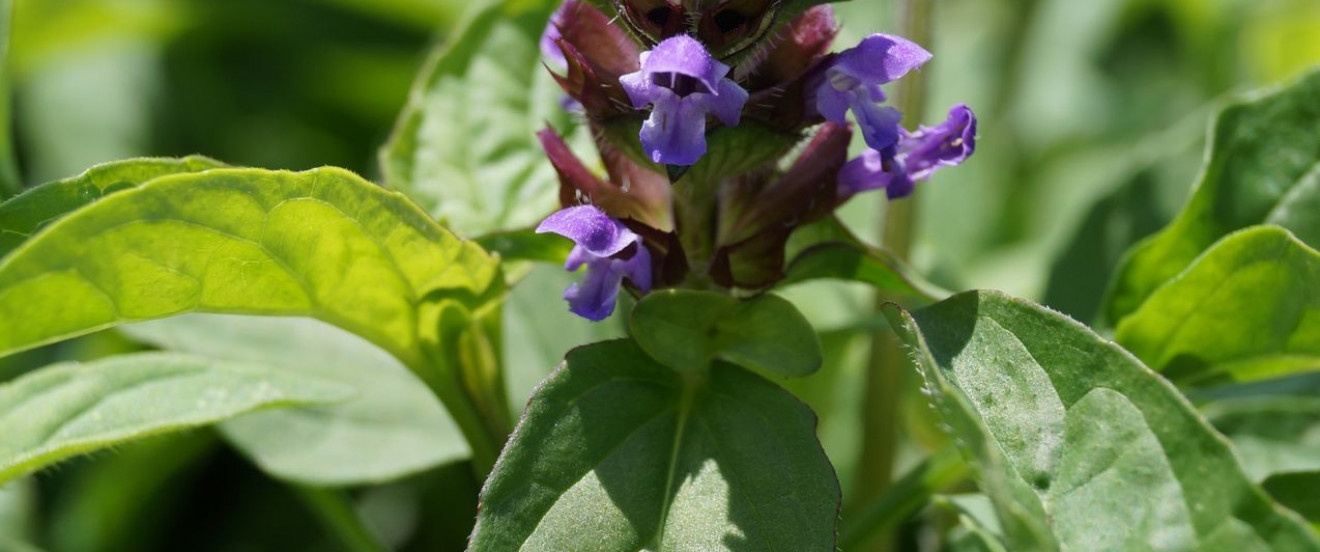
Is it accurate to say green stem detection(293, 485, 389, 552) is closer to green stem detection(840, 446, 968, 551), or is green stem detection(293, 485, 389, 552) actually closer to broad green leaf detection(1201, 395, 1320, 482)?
green stem detection(840, 446, 968, 551)

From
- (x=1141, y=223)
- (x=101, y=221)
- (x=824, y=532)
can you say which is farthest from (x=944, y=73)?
(x=101, y=221)

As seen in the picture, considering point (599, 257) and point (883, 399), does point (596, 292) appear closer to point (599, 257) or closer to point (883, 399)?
point (599, 257)

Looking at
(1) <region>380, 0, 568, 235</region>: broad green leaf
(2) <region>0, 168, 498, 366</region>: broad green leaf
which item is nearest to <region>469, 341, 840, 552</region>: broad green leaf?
(2) <region>0, 168, 498, 366</region>: broad green leaf

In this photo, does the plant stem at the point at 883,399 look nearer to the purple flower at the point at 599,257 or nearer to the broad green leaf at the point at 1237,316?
the broad green leaf at the point at 1237,316

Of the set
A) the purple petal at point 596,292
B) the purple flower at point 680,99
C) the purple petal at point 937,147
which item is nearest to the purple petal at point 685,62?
the purple flower at point 680,99

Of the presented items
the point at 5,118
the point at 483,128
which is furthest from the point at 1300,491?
the point at 5,118

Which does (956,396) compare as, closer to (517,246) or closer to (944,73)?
(517,246)
